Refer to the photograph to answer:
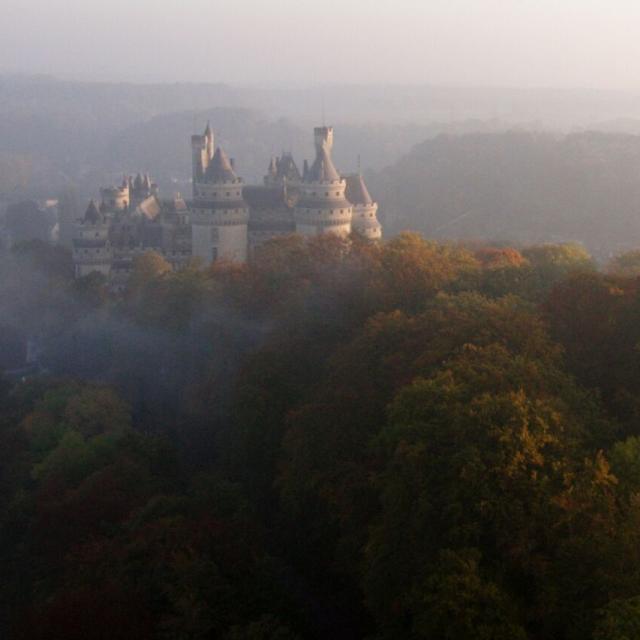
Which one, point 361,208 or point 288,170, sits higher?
point 288,170

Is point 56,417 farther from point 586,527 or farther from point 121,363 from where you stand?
point 586,527

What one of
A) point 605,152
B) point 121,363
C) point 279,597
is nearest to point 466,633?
point 279,597

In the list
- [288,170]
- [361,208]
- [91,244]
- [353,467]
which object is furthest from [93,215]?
[353,467]

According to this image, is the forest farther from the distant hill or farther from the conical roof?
the distant hill

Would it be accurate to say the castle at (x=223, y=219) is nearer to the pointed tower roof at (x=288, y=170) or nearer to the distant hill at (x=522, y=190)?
the pointed tower roof at (x=288, y=170)

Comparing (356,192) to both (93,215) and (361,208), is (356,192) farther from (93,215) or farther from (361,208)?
(93,215)

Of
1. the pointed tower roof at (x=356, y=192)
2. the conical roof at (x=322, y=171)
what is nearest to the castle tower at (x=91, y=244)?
the conical roof at (x=322, y=171)
